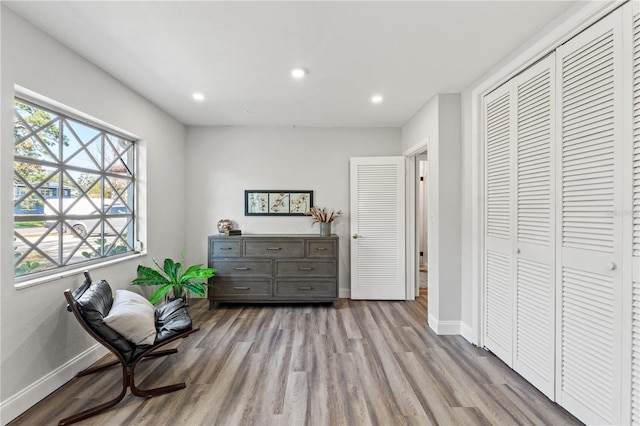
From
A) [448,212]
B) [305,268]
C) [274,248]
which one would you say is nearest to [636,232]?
[448,212]

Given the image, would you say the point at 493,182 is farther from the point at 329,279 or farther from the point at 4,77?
the point at 4,77

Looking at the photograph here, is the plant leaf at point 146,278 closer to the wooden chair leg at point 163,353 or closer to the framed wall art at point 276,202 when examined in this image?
the wooden chair leg at point 163,353

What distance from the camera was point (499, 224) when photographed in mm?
2461

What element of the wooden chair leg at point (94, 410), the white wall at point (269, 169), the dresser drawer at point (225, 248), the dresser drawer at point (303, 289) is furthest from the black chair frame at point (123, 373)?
the white wall at point (269, 169)

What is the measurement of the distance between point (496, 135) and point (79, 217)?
3703mm

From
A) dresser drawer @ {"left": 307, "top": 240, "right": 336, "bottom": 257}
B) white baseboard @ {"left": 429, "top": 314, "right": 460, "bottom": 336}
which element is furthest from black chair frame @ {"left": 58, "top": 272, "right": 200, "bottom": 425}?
white baseboard @ {"left": 429, "top": 314, "right": 460, "bottom": 336}

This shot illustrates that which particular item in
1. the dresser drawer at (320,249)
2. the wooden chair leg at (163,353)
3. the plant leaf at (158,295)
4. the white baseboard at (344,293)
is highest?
the dresser drawer at (320,249)

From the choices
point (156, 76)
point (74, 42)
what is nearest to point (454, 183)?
point (156, 76)

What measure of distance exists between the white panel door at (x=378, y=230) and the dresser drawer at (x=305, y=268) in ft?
1.60

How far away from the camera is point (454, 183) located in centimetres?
301

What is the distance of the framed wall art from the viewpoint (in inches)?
169

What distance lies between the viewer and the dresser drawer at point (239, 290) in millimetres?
3777

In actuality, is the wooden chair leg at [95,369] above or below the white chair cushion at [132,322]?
below

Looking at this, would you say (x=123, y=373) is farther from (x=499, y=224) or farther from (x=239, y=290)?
(x=499, y=224)
